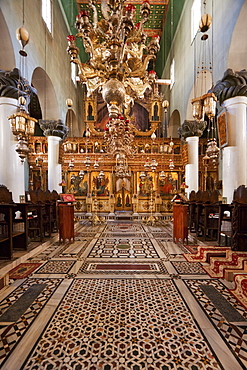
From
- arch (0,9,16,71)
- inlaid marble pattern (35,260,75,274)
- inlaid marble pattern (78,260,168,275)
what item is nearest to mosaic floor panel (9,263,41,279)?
inlaid marble pattern (35,260,75,274)

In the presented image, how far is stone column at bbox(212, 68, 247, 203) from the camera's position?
5.47 m

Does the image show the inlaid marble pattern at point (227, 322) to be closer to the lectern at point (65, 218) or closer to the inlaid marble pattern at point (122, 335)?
the inlaid marble pattern at point (122, 335)

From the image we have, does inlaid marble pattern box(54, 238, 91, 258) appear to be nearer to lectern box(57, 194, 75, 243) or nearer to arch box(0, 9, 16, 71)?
lectern box(57, 194, 75, 243)

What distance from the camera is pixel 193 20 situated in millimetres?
9289

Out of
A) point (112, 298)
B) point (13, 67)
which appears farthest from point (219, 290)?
point (13, 67)

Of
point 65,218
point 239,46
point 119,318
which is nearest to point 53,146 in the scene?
point 65,218

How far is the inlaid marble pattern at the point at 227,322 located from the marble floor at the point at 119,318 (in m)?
0.01

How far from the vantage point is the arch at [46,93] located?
8.84 meters

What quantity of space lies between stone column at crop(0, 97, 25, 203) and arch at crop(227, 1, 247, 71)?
21.9 ft

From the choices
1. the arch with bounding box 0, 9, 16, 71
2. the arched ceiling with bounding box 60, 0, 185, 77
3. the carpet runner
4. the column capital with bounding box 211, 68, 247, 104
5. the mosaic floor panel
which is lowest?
the mosaic floor panel

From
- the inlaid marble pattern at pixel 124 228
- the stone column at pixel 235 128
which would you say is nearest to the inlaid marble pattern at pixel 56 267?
the inlaid marble pattern at pixel 124 228

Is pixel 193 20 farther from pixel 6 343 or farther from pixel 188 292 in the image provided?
pixel 6 343

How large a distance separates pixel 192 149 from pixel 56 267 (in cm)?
868

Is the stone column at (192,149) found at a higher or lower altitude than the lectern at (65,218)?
higher
